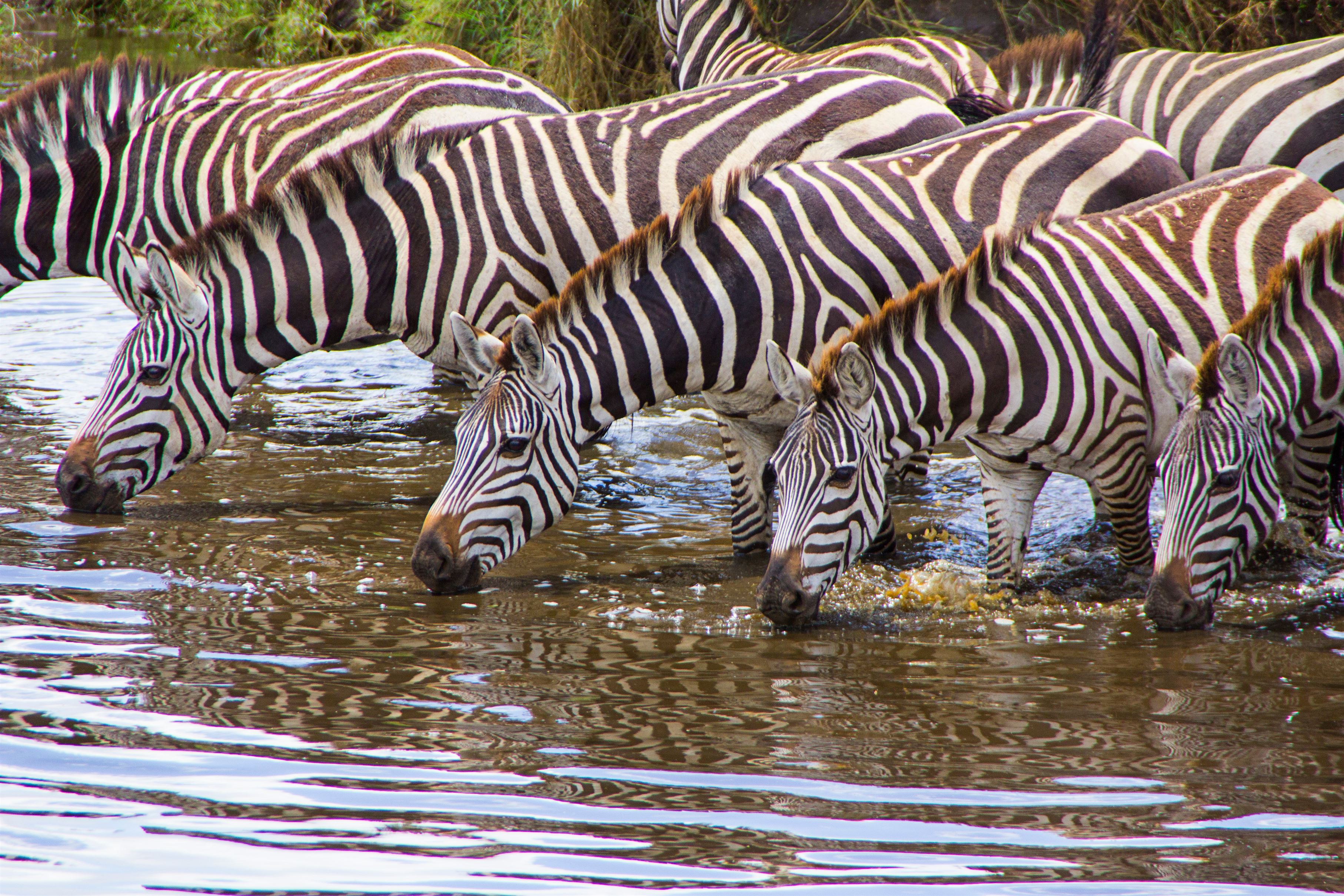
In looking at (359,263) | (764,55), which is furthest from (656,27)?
(359,263)

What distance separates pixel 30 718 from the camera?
4.19 metres

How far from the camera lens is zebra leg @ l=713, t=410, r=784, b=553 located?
6.27 meters

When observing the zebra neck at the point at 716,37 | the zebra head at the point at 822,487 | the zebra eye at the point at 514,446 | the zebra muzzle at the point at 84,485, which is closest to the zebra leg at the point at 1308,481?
the zebra head at the point at 822,487

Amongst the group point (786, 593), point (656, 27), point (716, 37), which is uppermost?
point (656, 27)

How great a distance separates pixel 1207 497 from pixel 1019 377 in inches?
33.1

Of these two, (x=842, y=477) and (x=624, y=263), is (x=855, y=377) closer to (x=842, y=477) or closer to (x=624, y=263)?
(x=842, y=477)

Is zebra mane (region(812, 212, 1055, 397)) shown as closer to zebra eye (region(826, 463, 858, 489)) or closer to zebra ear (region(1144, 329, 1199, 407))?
zebra eye (region(826, 463, 858, 489))

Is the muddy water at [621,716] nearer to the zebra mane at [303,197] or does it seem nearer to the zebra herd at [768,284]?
the zebra herd at [768,284]

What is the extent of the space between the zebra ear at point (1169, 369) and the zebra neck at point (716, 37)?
20.0ft

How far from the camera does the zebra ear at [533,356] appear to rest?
5488mm

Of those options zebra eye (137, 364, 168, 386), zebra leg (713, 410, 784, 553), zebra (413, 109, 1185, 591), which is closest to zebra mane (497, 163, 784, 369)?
zebra (413, 109, 1185, 591)

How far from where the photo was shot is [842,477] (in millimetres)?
5156

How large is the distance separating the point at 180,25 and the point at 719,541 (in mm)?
25073

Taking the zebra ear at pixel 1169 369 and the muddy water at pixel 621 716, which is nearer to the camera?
the muddy water at pixel 621 716
